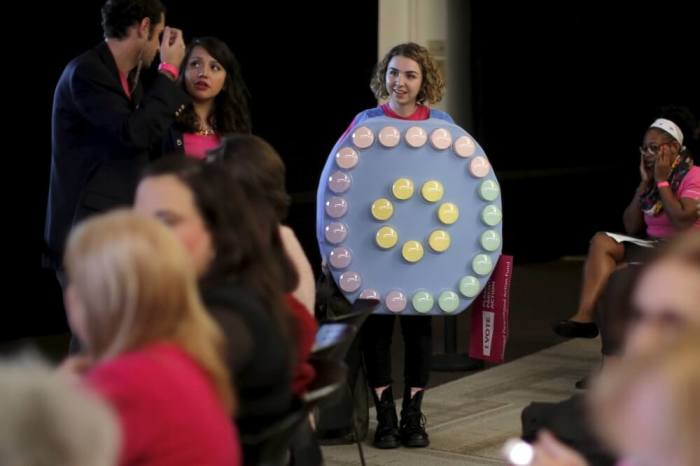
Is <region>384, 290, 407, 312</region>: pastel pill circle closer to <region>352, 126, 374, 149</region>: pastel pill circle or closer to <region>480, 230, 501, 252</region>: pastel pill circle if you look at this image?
<region>480, 230, 501, 252</region>: pastel pill circle

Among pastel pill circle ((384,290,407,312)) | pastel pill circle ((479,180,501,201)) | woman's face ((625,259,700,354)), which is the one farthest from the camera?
pastel pill circle ((479,180,501,201))

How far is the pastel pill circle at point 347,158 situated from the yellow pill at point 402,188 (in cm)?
16

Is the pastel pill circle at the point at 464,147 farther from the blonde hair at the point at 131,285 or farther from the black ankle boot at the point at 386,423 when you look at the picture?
the blonde hair at the point at 131,285

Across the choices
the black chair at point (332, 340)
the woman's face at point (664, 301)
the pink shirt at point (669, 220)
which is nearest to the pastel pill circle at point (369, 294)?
the black chair at point (332, 340)

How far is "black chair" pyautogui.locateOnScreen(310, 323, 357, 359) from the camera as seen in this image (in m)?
3.04

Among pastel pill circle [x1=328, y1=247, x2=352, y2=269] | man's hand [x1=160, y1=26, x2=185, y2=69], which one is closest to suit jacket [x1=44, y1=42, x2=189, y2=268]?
man's hand [x1=160, y1=26, x2=185, y2=69]

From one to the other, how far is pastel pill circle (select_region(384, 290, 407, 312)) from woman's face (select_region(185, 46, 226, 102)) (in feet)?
3.00

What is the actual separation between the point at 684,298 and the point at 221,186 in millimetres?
974

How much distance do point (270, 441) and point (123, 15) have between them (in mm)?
2191

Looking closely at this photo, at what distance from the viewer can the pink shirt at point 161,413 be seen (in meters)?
1.78

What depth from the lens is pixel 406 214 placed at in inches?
189

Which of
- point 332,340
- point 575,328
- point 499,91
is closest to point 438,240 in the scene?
point 575,328

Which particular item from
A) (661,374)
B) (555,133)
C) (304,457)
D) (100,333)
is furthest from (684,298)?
(555,133)

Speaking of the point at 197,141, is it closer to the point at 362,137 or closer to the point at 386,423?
the point at 362,137
